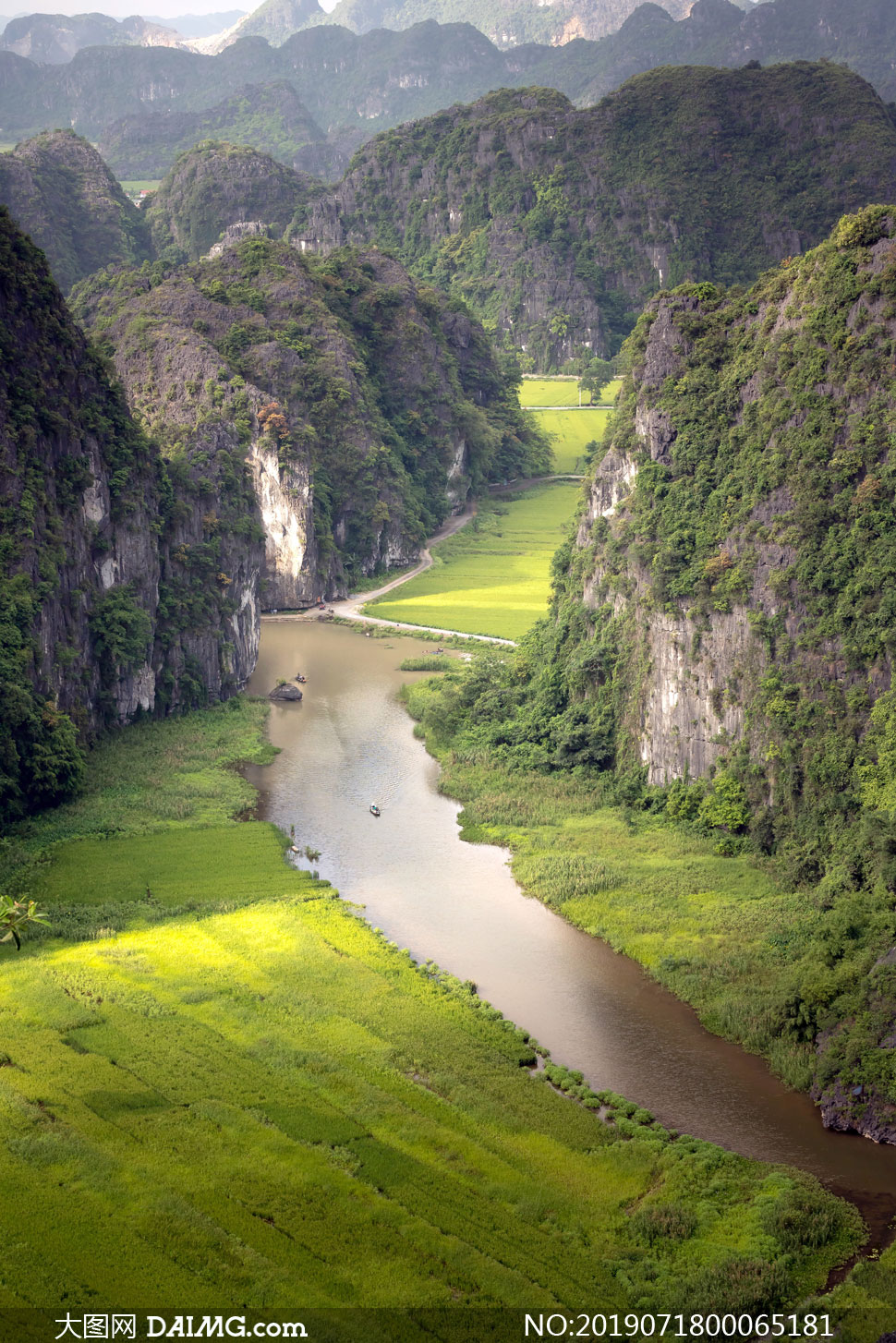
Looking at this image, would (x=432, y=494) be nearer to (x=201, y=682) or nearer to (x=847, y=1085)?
(x=201, y=682)

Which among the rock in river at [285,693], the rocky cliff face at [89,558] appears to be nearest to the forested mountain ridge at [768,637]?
the rock in river at [285,693]

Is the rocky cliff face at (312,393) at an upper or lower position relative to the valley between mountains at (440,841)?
upper

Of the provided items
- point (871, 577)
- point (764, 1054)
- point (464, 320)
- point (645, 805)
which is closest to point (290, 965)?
point (764, 1054)

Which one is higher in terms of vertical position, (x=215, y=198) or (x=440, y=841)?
(x=215, y=198)

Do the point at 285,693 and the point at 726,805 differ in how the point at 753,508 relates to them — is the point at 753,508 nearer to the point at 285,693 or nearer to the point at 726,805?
the point at 726,805

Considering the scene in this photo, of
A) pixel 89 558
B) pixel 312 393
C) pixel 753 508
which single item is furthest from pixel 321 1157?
pixel 312 393

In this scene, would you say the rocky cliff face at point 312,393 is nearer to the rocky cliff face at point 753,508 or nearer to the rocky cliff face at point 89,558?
the rocky cliff face at point 89,558

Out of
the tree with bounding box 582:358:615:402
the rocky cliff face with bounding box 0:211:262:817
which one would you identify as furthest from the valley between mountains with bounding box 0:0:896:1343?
the tree with bounding box 582:358:615:402
